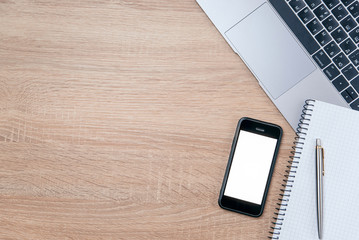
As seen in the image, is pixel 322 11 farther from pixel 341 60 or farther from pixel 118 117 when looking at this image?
pixel 118 117

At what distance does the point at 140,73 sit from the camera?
0.73 m

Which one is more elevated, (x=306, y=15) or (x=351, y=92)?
(x=306, y=15)

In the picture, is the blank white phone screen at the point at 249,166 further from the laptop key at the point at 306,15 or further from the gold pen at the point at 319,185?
the laptop key at the point at 306,15

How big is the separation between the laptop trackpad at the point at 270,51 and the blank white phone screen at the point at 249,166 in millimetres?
80

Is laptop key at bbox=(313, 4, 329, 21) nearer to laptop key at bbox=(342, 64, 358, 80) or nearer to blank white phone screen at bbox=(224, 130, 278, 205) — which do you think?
laptop key at bbox=(342, 64, 358, 80)

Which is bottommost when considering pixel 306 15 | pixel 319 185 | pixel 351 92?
pixel 319 185

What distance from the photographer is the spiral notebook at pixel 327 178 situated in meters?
0.68

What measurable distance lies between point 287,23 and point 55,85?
394 mm

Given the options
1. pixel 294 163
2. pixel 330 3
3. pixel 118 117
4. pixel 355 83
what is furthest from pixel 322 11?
pixel 118 117

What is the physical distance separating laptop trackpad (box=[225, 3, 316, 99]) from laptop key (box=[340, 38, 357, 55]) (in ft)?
0.18

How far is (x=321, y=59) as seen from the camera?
2.23 feet

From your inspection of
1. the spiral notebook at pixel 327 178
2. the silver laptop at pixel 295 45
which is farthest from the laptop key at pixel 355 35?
the spiral notebook at pixel 327 178

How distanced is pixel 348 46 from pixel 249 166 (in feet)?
0.80

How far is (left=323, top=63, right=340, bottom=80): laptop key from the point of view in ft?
2.22
